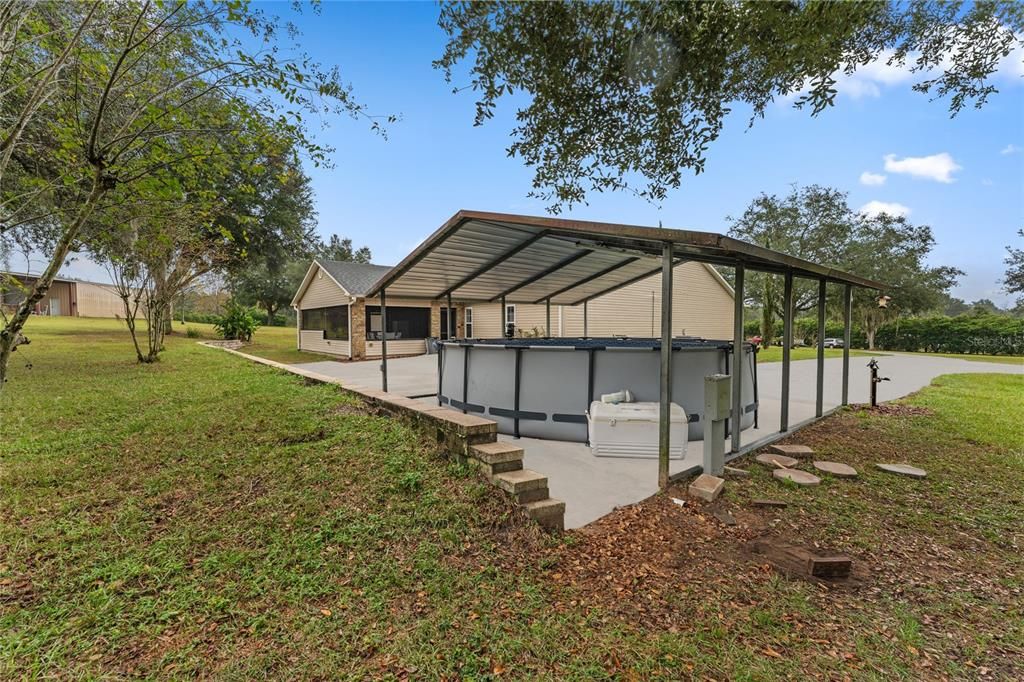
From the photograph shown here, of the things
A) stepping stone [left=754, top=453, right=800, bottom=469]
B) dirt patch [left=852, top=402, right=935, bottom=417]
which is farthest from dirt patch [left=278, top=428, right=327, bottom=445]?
dirt patch [left=852, top=402, right=935, bottom=417]

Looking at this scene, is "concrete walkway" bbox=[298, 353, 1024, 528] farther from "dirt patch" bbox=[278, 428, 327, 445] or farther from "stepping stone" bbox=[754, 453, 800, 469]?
"dirt patch" bbox=[278, 428, 327, 445]

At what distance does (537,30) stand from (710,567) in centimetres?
483

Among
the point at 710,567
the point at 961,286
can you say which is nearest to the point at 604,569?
the point at 710,567

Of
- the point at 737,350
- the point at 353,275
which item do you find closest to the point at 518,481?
the point at 737,350

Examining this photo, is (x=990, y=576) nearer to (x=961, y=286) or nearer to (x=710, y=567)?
(x=710, y=567)

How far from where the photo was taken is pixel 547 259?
21.3 ft

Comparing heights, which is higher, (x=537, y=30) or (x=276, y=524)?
(x=537, y=30)

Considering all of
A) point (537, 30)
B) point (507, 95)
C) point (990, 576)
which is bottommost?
point (990, 576)

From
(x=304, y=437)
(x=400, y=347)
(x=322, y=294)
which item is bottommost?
(x=304, y=437)

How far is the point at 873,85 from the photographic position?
5.62m

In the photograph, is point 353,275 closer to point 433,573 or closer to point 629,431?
point 629,431

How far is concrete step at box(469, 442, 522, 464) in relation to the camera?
3.21 metres

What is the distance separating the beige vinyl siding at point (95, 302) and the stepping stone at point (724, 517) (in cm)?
4471

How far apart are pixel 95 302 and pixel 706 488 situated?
47.7 m
